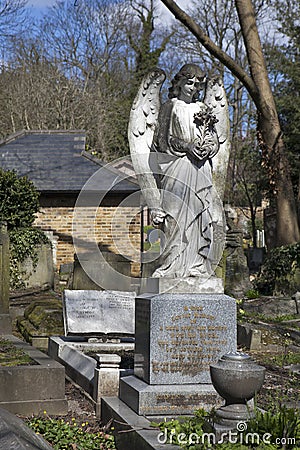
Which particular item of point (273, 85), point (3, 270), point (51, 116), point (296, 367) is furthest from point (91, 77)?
point (296, 367)

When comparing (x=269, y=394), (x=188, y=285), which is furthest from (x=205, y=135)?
(x=269, y=394)

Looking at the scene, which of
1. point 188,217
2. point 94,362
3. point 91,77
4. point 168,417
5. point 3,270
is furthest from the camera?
point 91,77

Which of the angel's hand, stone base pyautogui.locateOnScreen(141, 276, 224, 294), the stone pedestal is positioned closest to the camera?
the stone pedestal

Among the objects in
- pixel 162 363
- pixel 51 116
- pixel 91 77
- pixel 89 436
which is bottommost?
pixel 89 436

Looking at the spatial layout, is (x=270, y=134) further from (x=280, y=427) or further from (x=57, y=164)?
(x=280, y=427)

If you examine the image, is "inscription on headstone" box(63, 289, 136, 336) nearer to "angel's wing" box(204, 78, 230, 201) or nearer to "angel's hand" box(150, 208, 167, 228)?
"angel's wing" box(204, 78, 230, 201)

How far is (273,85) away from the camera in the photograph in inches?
1110

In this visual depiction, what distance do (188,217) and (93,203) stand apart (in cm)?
1396

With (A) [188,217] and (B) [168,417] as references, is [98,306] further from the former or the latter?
(B) [168,417]

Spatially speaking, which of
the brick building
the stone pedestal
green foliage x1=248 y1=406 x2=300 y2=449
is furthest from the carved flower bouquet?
the brick building

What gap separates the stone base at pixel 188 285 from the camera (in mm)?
7223

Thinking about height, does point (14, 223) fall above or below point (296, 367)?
above

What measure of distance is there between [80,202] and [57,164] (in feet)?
4.84

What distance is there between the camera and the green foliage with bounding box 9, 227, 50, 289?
55.3ft
